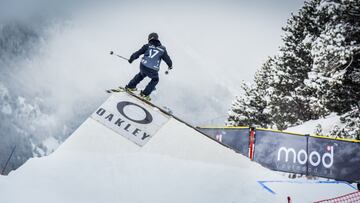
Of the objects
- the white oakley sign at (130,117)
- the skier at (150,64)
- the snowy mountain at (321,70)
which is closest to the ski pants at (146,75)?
the skier at (150,64)

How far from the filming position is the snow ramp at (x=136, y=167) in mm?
5086

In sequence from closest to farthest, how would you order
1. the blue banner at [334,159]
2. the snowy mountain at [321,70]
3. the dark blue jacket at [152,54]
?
the dark blue jacket at [152,54]
the blue banner at [334,159]
the snowy mountain at [321,70]

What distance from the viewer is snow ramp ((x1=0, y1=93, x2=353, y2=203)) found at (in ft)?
16.7

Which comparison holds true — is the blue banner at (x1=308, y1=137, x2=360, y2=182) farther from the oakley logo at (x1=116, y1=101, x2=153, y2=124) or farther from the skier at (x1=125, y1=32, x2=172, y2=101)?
the oakley logo at (x1=116, y1=101, x2=153, y2=124)

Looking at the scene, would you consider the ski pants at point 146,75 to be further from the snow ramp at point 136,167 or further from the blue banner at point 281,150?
the blue banner at point 281,150

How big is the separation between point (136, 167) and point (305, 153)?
8.13m

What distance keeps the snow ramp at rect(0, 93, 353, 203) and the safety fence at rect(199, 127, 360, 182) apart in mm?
5133

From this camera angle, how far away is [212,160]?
256 inches

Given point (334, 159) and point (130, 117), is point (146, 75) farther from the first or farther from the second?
point (334, 159)

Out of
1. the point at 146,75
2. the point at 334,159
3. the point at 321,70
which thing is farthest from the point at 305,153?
the point at 146,75

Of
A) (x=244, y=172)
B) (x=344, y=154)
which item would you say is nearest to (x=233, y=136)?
(x=344, y=154)

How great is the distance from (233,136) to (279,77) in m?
12.3

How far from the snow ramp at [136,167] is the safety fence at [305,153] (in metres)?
5.13

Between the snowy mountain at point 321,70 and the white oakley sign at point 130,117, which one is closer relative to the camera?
the white oakley sign at point 130,117
